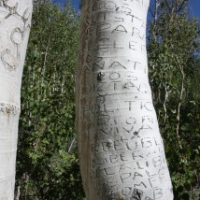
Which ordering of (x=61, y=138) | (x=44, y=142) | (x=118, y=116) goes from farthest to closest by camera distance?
(x=61, y=138) → (x=44, y=142) → (x=118, y=116)

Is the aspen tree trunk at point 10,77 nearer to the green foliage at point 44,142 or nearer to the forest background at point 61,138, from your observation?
the forest background at point 61,138

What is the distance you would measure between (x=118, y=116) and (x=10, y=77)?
52cm

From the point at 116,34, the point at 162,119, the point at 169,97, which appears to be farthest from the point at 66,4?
the point at 116,34

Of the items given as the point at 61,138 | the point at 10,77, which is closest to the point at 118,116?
the point at 10,77

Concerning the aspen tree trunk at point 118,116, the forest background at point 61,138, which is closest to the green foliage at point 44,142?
the forest background at point 61,138

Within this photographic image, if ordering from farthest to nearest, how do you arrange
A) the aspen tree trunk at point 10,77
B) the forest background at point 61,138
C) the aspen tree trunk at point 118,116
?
the forest background at point 61,138 < the aspen tree trunk at point 118,116 < the aspen tree trunk at point 10,77

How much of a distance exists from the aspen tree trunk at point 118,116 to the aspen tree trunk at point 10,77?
460 mm

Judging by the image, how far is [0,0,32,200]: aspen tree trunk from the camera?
39.8 inches

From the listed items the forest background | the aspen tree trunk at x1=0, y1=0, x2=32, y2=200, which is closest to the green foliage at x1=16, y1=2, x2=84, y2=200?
the forest background

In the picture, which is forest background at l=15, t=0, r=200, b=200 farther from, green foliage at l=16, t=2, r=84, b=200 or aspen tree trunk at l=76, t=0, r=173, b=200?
aspen tree trunk at l=76, t=0, r=173, b=200

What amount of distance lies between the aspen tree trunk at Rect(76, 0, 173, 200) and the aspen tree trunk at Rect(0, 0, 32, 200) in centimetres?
46

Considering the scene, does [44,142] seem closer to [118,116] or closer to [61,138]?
[61,138]

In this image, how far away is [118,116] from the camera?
1452 millimetres

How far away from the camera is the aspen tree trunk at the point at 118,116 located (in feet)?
→ 4.71
